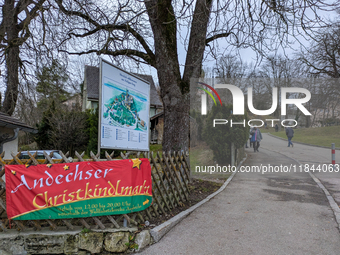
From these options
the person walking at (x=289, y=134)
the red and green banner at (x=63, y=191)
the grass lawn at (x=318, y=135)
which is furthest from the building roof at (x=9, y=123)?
the person walking at (x=289, y=134)

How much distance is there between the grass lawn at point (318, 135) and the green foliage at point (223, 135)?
4.69 m

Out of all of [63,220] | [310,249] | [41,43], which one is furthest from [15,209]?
[41,43]

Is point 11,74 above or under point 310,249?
above

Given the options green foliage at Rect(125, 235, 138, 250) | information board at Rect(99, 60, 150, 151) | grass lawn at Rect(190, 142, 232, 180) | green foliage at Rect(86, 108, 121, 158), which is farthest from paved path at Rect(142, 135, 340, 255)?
green foliage at Rect(86, 108, 121, 158)

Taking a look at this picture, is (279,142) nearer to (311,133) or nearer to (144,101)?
(311,133)

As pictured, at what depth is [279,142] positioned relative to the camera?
752 inches

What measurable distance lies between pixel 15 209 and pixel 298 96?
12.7 meters

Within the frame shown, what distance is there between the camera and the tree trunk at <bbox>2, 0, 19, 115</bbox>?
32.6ft

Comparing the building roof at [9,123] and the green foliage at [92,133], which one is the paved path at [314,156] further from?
the building roof at [9,123]

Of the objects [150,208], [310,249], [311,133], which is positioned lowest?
[310,249]

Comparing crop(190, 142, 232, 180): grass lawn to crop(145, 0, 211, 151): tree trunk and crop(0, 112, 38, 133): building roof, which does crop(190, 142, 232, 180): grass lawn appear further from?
crop(0, 112, 38, 133): building roof

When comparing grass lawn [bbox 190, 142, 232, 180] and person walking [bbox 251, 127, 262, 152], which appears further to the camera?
person walking [bbox 251, 127, 262, 152]

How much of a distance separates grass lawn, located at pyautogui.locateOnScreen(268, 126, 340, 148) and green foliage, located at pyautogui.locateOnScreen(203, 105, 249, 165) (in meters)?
4.69

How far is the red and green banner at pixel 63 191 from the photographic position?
180 inches
